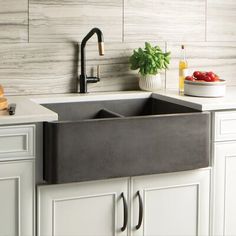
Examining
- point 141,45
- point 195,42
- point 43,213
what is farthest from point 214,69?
point 43,213

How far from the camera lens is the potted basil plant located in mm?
3053

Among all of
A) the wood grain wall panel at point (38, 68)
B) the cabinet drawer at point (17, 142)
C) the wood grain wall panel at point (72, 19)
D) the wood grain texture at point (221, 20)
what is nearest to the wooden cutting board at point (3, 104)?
the cabinet drawer at point (17, 142)

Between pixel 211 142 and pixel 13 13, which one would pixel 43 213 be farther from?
pixel 13 13

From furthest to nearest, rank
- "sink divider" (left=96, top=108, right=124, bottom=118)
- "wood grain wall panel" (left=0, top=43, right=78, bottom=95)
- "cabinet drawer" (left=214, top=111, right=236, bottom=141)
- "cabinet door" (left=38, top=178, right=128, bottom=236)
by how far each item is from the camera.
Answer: "wood grain wall panel" (left=0, top=43, right=78, bottom=95) < "sink divider" (left=96, top=108, right=124, bottom=118) < "cabinet drawer" (left=214, top=111, right=236, bottom=141) < "cabinet door" (left=38, top=178, right=128, bottom=236)

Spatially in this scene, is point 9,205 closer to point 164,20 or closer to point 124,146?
point 124,146

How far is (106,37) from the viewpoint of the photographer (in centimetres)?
310

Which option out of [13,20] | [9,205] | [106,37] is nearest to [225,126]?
[106,37]

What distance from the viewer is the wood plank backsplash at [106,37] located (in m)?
2.92

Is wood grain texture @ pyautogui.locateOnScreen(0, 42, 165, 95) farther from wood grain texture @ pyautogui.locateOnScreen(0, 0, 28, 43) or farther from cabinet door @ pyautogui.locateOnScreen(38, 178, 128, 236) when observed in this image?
cabinet door @ pyautogui.locateOnScreen(38, 178, 128, 236)

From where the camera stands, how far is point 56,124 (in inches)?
90.4

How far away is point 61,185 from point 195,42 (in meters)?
1.34

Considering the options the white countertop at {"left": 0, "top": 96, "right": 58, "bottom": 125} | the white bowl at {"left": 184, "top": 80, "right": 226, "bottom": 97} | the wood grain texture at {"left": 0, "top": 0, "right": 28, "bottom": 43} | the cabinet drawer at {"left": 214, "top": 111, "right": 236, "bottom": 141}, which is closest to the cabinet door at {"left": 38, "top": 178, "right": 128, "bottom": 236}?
the white countertop at {"left": 0, "top": 96, "right": 58, "bottom": 125}

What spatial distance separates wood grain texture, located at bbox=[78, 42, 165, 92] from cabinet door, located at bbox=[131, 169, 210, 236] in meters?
0.75

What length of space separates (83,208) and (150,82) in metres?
0.92
